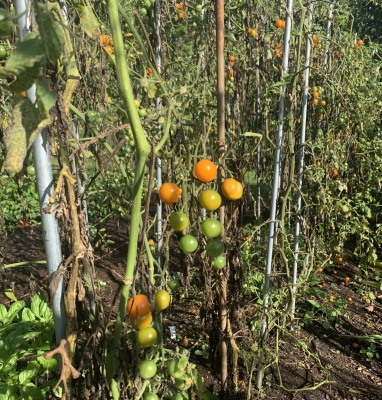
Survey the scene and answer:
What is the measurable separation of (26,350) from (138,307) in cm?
110

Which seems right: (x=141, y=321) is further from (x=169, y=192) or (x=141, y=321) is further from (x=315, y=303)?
(x=315, y=303)

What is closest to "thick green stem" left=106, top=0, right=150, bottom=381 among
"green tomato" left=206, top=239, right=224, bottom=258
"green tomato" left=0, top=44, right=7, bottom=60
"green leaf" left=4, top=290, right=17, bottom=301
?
"green tomato" left=206, top=239, right=224, bottom=258

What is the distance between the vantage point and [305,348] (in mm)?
1955

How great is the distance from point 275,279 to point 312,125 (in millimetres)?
1198

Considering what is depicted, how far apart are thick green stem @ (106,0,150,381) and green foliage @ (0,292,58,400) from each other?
56cm

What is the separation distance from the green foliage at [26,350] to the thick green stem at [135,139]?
56cm

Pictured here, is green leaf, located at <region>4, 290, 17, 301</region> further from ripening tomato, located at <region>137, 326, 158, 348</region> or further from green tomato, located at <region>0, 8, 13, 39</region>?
green tomato, located at <region>0, 8, 13, 39</region>

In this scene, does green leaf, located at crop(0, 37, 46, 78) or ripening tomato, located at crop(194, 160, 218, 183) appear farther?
ripening tomato, located at crop(194, 160, 218, 183)

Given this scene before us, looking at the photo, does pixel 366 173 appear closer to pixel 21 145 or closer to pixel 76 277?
pixel 76 277

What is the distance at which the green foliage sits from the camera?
4.96ft

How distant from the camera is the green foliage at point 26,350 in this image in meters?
1.51

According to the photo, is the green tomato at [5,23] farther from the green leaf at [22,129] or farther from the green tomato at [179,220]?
A: the green tomato at [179,220]

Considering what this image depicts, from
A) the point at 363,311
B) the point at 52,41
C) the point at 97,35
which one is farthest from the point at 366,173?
the point at 52,41

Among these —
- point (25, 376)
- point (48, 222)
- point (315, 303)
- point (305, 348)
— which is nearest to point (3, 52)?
point (48, 222)
